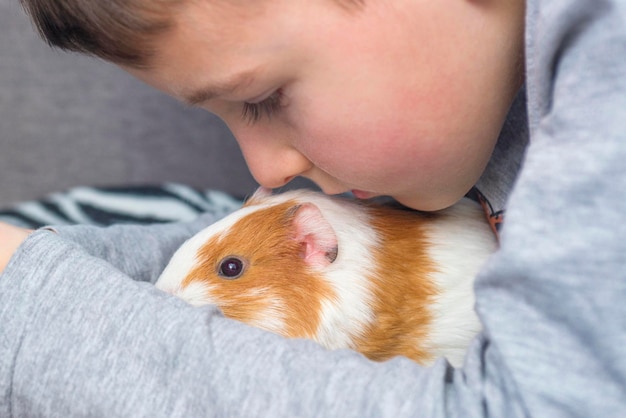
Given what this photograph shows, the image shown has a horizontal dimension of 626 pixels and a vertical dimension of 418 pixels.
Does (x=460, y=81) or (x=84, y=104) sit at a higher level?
(x=460, y=81)

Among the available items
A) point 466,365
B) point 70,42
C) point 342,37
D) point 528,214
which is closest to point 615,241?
point 528,214

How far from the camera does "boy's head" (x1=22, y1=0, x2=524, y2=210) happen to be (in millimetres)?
680

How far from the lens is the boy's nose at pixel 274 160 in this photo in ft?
2.68

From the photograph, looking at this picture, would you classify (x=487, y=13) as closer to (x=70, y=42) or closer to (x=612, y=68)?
(x=612, y=68)

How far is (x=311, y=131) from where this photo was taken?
0.76 m

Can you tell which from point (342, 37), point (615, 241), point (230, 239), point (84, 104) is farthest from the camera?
point (84, 104)

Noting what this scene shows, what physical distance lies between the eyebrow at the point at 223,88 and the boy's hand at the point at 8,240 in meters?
0.24

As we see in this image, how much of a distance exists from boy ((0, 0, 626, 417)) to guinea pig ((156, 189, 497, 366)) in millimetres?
80

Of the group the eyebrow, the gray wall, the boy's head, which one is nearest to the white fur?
the boy's head

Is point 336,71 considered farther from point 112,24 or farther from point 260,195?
point 260,195

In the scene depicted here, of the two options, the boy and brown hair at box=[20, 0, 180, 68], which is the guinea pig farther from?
brown hair at box=[20, 0, 180, 68]

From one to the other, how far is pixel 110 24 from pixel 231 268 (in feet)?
1.00

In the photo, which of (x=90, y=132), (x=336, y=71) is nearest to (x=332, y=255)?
(x=336, y=71)

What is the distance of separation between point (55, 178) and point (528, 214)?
59.4 inches
